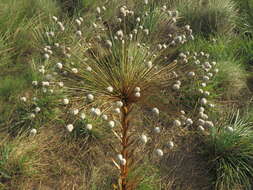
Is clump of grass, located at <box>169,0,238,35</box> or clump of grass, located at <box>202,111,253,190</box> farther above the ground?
clump of grass, located at <box>169,0,238,35</box>

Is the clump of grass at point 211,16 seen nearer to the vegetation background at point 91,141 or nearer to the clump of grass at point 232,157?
the vegetation background at point 91,141

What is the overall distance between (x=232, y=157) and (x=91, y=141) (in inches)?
55.1

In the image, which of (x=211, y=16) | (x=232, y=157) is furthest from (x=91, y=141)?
(x=211, y=16)

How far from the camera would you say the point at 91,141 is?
8.75 ft

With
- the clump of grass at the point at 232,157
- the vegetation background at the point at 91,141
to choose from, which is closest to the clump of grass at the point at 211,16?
the vegetation background at the point at 91,141

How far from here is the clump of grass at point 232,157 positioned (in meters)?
2.44

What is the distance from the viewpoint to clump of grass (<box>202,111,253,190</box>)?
244 cm

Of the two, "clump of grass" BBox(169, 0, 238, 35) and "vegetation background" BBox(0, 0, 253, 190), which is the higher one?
"clump of grass" BBox(169, 0, 238, 35)

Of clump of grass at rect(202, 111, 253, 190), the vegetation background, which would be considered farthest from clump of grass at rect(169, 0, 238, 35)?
clump of grass at rect(202, 111, 253, 190)

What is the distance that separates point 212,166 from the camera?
2602mm

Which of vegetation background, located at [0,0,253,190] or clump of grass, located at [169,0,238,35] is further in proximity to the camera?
clump of grass, located at [169,0,238,35]

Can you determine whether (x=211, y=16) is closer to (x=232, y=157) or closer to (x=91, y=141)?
(x=232, y=157)

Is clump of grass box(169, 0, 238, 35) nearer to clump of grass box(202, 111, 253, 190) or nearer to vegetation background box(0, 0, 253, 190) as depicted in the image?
vegetation background box(0, 0, 253, 190)

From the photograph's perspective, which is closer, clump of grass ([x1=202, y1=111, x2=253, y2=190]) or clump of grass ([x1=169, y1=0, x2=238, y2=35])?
clump of grass ([x1=202, y1=111, x2=253, y2=190])
